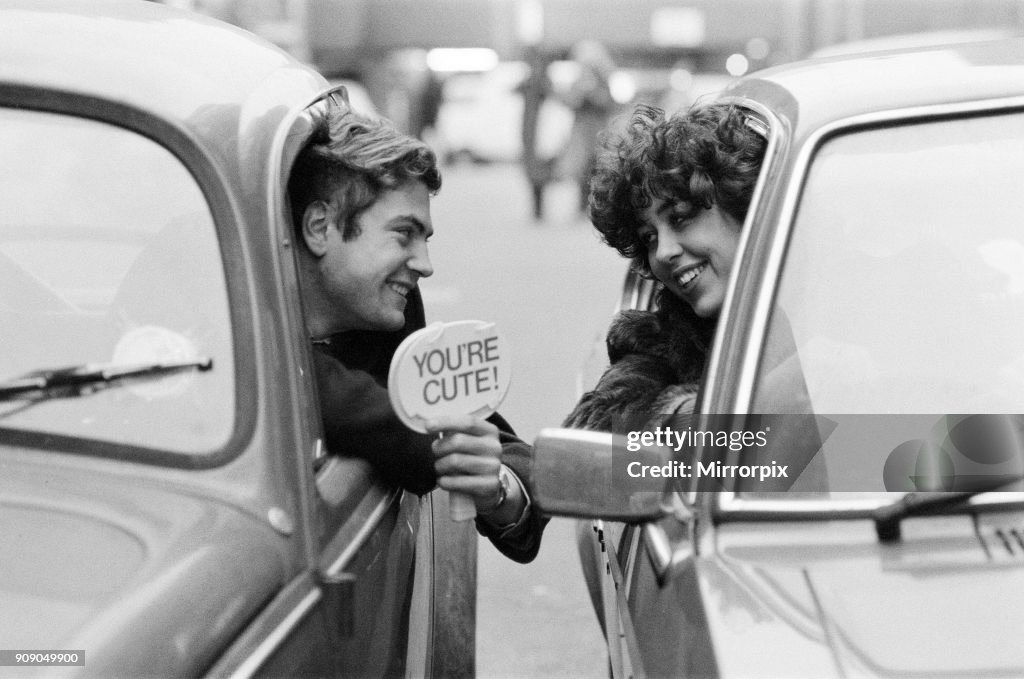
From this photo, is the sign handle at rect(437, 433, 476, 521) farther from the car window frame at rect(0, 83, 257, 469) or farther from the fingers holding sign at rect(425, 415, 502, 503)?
the car window frame at rect(0, 83, 257, 469)

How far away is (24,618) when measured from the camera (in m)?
1.79

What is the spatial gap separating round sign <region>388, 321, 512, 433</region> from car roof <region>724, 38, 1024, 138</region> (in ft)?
2.05

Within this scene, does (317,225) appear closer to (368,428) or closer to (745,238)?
(368,428)

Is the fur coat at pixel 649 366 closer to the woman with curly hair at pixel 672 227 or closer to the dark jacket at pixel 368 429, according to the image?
the woman with curly hair at pixel 672 227

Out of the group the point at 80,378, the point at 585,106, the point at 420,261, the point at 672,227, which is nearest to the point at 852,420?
the point at 672,227

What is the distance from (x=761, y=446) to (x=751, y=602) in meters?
0.32

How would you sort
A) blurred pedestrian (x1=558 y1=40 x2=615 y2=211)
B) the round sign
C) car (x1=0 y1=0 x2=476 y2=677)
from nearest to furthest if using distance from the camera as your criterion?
car (x1=0 y1=0 x2=476 y2=677) < the round sign < blurred pedestrian (x1=558 y1=40 x2=615 y2=211)

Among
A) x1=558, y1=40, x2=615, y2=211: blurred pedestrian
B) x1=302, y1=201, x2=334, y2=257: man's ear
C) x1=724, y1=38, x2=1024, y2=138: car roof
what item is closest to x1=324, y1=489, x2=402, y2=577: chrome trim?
x1=302, y1=201, x2=334, y2=257: man's ear

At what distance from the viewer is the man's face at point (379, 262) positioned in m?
2.71

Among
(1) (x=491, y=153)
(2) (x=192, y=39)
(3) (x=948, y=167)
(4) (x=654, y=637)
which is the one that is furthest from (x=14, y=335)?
(1) (x=491, y=153)

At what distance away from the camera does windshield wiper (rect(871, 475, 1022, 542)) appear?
2098mm

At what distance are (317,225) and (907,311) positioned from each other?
107 centimetres

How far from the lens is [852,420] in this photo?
7.45ft

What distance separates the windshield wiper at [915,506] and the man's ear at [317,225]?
3.74 ft
